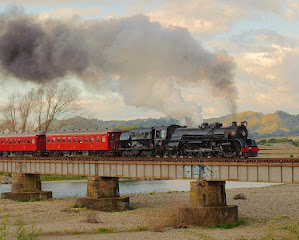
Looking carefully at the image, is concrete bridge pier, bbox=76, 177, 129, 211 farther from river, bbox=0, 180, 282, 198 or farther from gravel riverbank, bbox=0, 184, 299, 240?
river, bbox=0, 180, 282, 198

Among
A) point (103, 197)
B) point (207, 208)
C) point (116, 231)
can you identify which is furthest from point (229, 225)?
point (103, 197)

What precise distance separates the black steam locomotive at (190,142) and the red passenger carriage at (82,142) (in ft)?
6.40

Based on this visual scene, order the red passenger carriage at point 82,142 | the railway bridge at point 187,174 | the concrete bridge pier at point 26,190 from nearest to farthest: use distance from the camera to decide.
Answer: the railway bridge at point 187,174, the red passenger carriage at point 82,142, the concrete bridge pier at point 26,190

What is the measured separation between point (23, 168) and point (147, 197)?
1427cm

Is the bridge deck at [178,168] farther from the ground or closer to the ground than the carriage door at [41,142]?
closer to the ground

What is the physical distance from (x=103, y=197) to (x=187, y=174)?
10705 millimetres

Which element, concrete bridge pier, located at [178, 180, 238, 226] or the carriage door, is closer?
concrete bridge pier, located at [178, 180, 238, 226]

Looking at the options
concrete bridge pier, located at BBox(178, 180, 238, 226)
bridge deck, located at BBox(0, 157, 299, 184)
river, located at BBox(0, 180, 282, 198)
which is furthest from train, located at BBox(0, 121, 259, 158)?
river, located at BBox(0, 180, 282, 198)

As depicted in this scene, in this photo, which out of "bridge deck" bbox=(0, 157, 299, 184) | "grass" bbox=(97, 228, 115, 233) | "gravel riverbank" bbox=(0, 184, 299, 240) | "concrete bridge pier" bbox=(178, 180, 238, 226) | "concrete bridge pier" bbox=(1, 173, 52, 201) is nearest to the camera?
"bridge deck" bbox=(0, 157, 299, 184)

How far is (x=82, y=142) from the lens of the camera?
5238 cm

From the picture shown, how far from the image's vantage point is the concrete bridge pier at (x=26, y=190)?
53.6 metres

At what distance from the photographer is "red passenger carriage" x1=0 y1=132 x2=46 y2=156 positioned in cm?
5881

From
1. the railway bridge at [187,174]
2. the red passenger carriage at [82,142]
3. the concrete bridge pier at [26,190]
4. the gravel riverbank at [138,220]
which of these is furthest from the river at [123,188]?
the gravel riverbank at [138,220]

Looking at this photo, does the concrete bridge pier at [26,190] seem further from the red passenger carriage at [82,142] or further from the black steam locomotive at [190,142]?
the black steam locomotive at [190,142]
